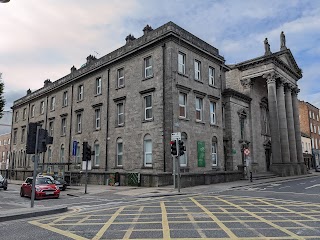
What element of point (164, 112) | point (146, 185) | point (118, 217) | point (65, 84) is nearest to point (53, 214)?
point (118, 217)

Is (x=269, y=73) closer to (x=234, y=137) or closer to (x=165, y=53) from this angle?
(x=234, y=137)

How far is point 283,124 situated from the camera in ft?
120

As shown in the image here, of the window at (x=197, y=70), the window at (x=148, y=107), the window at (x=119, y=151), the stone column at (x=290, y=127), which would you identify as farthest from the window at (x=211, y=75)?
the stone column at (x=290, y=127)

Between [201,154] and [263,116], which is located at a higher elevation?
[263,116]

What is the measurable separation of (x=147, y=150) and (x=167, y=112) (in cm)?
385

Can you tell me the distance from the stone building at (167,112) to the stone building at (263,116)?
0.40 feet

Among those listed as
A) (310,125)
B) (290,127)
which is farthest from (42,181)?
(310,125)

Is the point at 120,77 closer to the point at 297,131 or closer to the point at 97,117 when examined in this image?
the point at 97,117

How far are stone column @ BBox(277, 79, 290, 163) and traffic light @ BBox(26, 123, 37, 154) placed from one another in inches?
1264

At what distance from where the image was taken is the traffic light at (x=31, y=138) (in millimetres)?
11484

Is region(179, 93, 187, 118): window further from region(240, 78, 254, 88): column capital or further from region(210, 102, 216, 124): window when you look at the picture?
region(240, 78, 254, 88): column capital

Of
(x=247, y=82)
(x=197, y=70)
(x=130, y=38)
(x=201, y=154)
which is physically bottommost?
(x=201, y=154)

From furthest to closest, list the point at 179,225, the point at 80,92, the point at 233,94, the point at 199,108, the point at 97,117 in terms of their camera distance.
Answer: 1. the point at 80,92
2. the point at 233,94
3. the point at 97,117
4. the point at 199,108
5. the point at 179,225

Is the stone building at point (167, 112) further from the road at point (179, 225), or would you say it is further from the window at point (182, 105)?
the road at point (179, 225)
